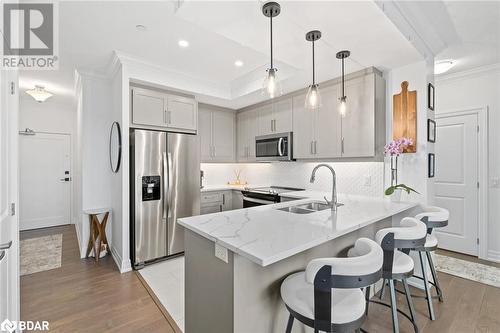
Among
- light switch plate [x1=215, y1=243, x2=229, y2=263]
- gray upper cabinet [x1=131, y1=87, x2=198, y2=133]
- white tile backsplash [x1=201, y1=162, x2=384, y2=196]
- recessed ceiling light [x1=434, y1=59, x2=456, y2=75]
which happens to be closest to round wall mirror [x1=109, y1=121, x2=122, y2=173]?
gray upper cabinet [x1=131, y1=87, x2=198, y2=133]

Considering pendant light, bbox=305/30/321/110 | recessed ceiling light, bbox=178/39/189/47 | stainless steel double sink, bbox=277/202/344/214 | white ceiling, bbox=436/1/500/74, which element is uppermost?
white ceiling, bbox=436/1/500/74

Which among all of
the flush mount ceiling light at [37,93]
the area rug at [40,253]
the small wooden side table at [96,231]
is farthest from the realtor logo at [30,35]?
the area rug at [40,253]

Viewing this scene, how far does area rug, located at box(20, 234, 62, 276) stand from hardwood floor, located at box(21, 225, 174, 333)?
0.60 feet

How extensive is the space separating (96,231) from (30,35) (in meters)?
2.41

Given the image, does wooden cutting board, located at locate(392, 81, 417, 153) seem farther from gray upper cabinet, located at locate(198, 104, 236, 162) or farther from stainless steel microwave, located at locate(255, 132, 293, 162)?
gray upper cabinet, located at locate(198, 104, 236, 162)

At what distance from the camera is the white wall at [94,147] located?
11.3 ft

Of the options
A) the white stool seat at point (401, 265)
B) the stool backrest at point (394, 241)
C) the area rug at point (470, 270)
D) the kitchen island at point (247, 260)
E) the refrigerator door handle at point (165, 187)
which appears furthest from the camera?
the refrigerator door handle at point (165, 187)

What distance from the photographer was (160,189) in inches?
128

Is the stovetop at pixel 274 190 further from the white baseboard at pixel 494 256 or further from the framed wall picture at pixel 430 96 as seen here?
the white baseboard at pixel 494 256

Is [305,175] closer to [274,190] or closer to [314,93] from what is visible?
[274,190]

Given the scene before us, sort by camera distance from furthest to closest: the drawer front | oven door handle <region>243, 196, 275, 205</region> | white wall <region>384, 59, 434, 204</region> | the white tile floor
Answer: the drawer front < oven door handle <region>243, 196, 275, 205</region> < white wall <region>384, 59, 434, 204</region> < the white tile floor

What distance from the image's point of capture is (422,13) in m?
2.14

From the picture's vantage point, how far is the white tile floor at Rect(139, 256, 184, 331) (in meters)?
2.23

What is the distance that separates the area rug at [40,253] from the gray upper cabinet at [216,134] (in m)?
2.58
